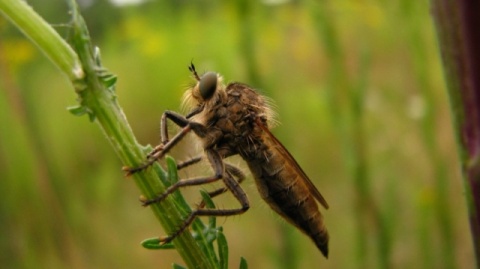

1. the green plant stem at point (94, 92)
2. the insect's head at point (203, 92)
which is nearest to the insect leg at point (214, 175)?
the insect's head at point (203, 92)

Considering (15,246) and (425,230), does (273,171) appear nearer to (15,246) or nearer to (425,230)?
(425,230)

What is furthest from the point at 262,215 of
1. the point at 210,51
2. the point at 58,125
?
the point at 58,125

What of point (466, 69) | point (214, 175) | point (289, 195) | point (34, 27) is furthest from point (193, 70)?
point (34, 27)

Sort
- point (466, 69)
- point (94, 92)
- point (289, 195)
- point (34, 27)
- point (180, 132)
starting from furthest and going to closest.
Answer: point (289, 195), point (180, 132), point (466, 69), point (94, 92), point (34, 27)

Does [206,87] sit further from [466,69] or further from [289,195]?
[466,69]

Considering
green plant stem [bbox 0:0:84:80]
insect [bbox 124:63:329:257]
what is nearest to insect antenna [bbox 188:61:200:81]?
insect [bbox 124:63:329:257]
